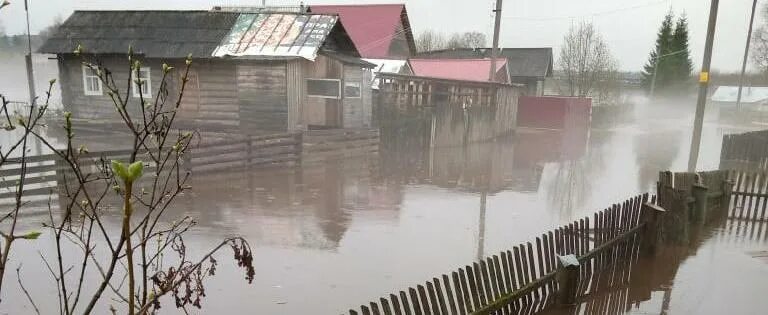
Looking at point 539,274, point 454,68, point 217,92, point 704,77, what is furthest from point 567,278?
point 454,68

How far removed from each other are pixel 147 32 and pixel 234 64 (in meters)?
4.17

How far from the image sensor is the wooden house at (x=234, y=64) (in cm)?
1736

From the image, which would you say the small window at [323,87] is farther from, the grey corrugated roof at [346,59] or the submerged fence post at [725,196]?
the submerged fence post at [725,196]

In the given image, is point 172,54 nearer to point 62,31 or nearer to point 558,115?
point 62,31

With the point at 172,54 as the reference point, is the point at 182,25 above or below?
above

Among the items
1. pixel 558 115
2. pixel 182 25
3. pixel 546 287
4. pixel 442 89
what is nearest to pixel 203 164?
pixel 182 25

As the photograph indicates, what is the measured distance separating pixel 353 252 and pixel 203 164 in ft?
21.8

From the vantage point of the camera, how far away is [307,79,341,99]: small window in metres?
18.5

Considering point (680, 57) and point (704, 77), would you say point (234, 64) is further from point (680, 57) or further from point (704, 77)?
point (680, 57)

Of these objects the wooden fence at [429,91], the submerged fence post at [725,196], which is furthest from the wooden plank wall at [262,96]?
the submerged fence post at [725,196]

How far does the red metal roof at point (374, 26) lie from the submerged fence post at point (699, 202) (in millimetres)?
27753

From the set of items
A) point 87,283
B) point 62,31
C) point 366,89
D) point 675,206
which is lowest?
point 87,283

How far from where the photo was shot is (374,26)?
37.1 metres

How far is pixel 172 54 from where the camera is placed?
1778 cm
